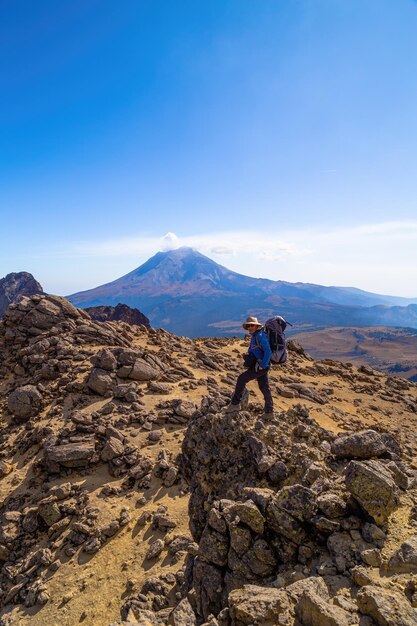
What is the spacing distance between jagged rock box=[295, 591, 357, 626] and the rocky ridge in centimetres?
2

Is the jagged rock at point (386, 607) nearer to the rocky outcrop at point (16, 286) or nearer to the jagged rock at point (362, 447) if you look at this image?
the jagged rock at point (362, 447)

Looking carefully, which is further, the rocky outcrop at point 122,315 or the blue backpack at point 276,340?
the rocky outcrop at point 122,315

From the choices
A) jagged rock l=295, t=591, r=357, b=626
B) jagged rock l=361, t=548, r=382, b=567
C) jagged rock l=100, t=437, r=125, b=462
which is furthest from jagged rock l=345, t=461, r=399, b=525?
jagged rock l=100, t=437, r=125, b=462

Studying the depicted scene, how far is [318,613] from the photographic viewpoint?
13.6 feet

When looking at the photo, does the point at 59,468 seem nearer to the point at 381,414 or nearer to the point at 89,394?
the point at 89,394

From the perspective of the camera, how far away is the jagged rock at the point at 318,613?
4043 millimetres

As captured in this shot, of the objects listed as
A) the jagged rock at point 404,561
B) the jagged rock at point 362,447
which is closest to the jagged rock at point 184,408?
the jagged rock at point 362,447

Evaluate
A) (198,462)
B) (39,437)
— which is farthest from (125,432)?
(198,462)

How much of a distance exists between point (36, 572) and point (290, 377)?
19.4 meters

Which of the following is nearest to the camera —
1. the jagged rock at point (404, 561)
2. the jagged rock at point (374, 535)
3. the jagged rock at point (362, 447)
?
the jagged rock at point (404, 561)

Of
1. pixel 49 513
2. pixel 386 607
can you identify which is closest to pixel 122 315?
pixel 49 513

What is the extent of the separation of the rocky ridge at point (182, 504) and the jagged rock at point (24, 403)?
0.06 meters

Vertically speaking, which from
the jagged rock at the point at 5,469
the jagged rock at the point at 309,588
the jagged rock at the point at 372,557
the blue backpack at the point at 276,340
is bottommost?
the jagged rock at the point at 5,469

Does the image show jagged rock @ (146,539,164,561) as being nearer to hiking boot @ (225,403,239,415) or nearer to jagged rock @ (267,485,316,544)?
hiking boot @ (225,403,239,415)
